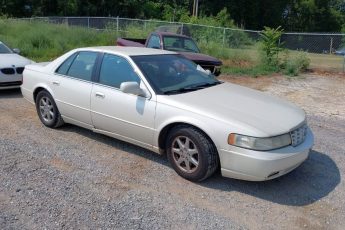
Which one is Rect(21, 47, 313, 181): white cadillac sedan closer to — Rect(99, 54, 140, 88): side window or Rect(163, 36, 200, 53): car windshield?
Rect(99, 54, 140, 88): side window

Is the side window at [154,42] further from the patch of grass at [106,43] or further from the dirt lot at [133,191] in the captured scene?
the dirt lot at [133,191]

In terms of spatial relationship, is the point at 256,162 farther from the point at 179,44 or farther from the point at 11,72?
the point at 179,44

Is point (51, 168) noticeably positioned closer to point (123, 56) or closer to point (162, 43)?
point (123, 56)

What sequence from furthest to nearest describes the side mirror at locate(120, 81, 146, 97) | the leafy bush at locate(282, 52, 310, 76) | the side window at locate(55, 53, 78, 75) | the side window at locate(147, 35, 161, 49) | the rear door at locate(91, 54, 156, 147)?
1. the leafy bush at locate(282, 52, 310, 76)
2. the side window at locate(147, 35, 161, 49)
3. the side window at locate(55, 53, 78, 75)
4. the rear door at locate(91, 54, 156, 147)
5. the side mirror at locate(120, 81, 146, 97)

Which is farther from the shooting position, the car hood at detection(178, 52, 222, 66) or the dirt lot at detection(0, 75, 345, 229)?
the car hood at detection(178, 52, 222, 66)

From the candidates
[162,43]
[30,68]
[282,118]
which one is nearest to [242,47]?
[162,43]

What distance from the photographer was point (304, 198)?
4.52 meters

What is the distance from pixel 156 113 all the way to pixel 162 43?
24.7 feet

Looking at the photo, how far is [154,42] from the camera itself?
12438mm

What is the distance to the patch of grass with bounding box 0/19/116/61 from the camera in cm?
1609

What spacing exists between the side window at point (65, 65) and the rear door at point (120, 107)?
76 centimetres

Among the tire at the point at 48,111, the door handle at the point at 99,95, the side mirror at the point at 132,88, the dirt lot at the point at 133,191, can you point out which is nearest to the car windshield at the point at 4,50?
the tire at the point at 48,111

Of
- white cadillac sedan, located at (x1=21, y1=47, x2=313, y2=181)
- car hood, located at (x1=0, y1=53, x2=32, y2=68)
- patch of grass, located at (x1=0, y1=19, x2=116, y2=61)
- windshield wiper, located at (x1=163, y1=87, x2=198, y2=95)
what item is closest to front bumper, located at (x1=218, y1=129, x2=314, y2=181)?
white cadillac sedan, located at (x1=21, y1=47, x2=313, y2=181)

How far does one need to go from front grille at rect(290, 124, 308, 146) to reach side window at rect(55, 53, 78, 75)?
347cm
